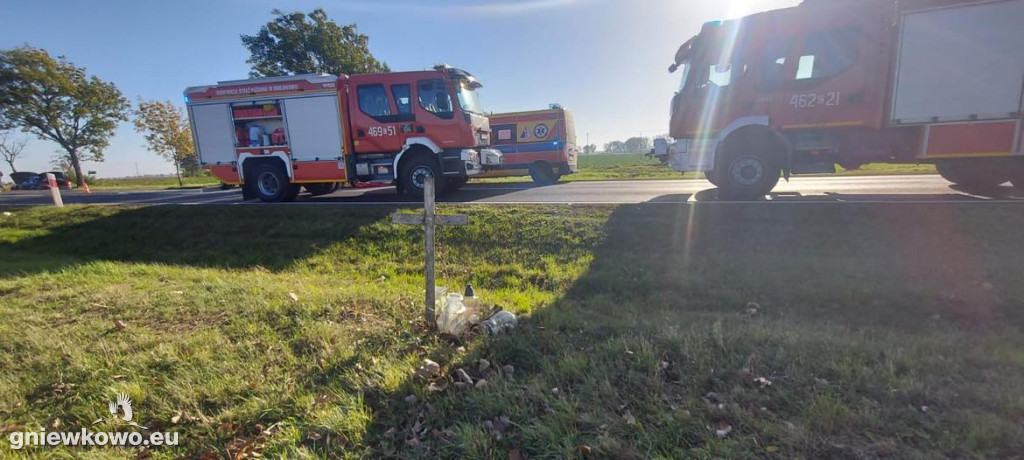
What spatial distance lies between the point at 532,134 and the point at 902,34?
36.0ft

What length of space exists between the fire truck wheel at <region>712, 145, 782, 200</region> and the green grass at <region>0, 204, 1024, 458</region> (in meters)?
1.47

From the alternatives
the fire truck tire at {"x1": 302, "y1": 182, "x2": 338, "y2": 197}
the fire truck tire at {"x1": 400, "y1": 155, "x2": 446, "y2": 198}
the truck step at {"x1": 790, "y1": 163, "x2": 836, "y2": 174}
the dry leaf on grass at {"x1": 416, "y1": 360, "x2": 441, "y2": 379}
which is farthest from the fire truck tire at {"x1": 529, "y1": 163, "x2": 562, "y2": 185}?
the dry leaf on grass at {"x1": 416, "y1": 360, "x2": 441, "y2": 379}

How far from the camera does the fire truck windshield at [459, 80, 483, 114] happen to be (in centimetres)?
1019

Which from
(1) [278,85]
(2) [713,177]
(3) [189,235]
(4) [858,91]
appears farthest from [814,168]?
(3) [189,235]

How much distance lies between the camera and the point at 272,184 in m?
10.9

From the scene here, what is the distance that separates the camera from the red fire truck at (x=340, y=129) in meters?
9.98

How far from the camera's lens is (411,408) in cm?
237

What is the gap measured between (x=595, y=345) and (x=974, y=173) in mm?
9271

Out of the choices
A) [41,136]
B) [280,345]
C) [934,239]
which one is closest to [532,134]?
[934,239]

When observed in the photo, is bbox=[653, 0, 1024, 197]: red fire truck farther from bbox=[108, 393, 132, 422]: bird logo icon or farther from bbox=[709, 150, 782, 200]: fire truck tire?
bbox=[108, 393, 132, 422]: bird logo icon

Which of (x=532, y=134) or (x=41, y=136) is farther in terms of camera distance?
(x=41, y=136)

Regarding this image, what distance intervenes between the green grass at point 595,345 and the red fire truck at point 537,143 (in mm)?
9566

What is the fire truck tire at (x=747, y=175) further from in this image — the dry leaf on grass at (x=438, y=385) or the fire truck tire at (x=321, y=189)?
the fire truck tire at (x=321, y=189)

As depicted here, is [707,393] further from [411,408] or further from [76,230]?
[76,230]
